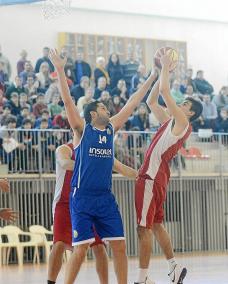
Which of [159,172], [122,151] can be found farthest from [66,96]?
[122,151]

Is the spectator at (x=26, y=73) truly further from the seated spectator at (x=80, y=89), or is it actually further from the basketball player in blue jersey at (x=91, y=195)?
the basketball player in blue jersey at (x=91, y=195)

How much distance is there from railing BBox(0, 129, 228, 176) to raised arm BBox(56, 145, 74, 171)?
10880 millimetres

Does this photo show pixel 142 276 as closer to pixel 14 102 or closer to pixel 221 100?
pixel 14 102

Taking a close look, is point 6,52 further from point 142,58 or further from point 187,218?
point 187,218

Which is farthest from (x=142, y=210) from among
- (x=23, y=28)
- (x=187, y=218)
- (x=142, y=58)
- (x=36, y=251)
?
(x=142, y=58)

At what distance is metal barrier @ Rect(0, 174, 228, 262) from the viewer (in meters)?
22.6

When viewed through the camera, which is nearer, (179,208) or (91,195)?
(91,195)

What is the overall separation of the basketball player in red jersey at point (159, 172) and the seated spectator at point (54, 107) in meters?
11.0

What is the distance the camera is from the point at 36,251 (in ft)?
70.5

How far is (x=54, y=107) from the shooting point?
22.2 metres

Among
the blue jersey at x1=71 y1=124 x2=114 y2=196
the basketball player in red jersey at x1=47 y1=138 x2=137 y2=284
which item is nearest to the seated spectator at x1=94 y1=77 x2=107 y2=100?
the basketball player in red jersey at x1=47 y1=138 x2=137 y2=284

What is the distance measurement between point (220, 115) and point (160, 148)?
14.5 meters

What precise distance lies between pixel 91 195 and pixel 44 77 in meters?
13.1

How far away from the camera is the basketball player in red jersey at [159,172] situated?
35.7ft
